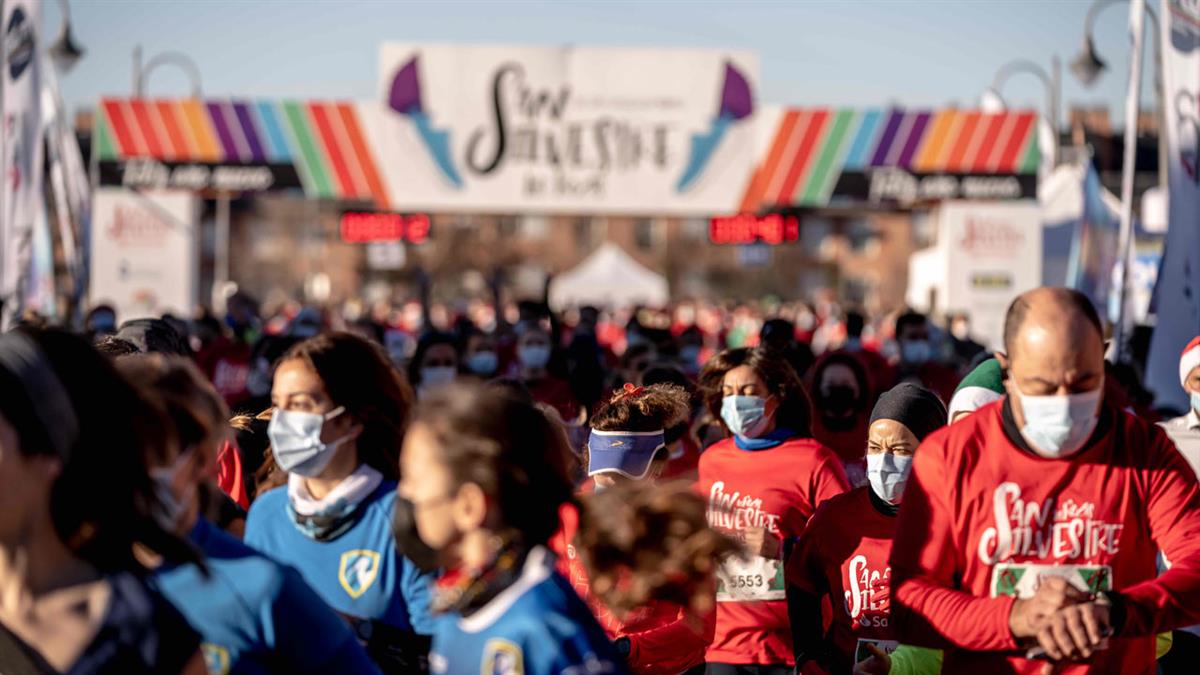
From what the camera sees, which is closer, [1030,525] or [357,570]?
[1030,525]

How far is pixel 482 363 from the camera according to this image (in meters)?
12.8

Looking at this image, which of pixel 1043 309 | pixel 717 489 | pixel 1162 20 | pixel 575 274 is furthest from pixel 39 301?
pixel 575 274

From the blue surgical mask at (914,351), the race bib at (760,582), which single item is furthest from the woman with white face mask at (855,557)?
the blue surgical mask at (914,351)

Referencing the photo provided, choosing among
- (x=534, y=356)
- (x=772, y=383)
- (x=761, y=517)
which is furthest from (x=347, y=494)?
(x=534, y=356)

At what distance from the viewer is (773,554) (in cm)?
596

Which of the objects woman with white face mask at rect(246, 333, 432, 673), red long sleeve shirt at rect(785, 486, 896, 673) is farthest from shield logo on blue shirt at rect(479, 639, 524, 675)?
red long sleeve shirt at rect(785, 486, 896, 673)

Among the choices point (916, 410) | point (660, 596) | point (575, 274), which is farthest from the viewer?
point (575, 274)

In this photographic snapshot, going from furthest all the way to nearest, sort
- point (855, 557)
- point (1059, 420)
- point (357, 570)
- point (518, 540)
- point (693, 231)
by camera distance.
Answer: point (693, 231), point (855, 557), point (357, 570), point (1059, 420), point (518, 540)

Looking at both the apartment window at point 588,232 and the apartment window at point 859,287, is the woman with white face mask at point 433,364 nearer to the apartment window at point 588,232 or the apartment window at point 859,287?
the apartment window at point 588,232

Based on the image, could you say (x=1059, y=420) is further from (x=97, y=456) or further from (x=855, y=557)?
(x=97, y=456)

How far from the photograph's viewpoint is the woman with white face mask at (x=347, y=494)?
434 cm

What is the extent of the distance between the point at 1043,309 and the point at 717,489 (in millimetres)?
2560

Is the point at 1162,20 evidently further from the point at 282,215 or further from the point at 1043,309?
the point at 282,215

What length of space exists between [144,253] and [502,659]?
81.2 feet
